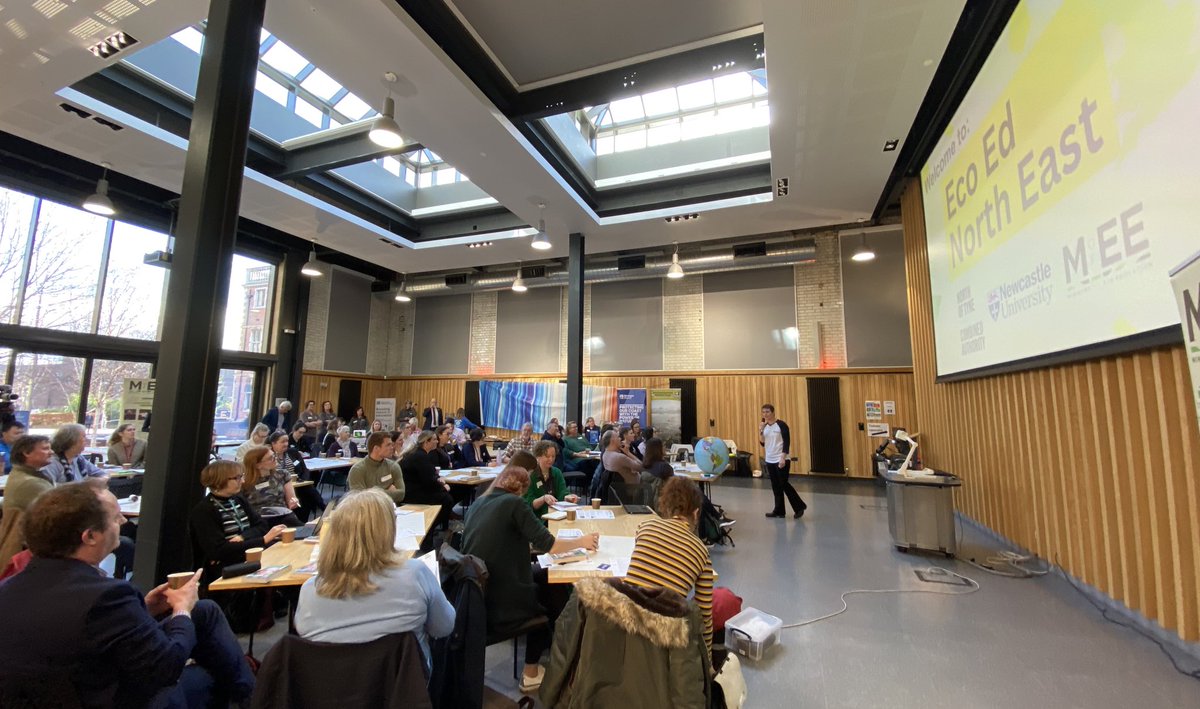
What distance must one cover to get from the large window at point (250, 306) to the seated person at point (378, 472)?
28.4ft

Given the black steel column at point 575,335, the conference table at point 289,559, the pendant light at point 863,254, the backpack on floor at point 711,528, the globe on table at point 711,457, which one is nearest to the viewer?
the conference table at point 289,559

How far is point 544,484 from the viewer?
14.1ft

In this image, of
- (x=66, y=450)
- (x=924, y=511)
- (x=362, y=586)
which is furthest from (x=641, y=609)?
(x=66, y=450)

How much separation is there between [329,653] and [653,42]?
544 centimetres

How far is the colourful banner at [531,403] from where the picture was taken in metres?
12.0

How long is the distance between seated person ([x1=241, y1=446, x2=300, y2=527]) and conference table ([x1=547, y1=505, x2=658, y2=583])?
2257 millimetres

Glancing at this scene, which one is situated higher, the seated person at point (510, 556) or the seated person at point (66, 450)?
the seated person at point (66, 450)

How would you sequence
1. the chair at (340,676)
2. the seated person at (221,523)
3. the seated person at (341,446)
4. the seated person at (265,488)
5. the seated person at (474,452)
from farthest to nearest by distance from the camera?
the seated person at (341,446) → the seated person at (474,452) → the seated person at (265,488) → the seated person at (221,523) → the chair at (340,676)

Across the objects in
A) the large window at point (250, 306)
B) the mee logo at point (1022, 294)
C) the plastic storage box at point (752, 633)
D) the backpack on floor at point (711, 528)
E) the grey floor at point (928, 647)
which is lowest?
the grey floor at point (928, 647)

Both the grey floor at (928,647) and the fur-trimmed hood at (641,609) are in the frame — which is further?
the grey floor at (928,647)

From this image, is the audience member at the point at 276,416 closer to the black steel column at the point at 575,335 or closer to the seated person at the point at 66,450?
the seated person at the point at 66,450

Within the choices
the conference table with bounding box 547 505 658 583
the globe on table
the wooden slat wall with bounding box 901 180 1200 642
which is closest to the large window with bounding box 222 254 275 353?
the globe on table

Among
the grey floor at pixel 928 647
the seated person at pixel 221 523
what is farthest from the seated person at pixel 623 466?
the seated person at pixel 221 523

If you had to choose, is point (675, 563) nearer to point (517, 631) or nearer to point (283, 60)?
point (517, 631)
